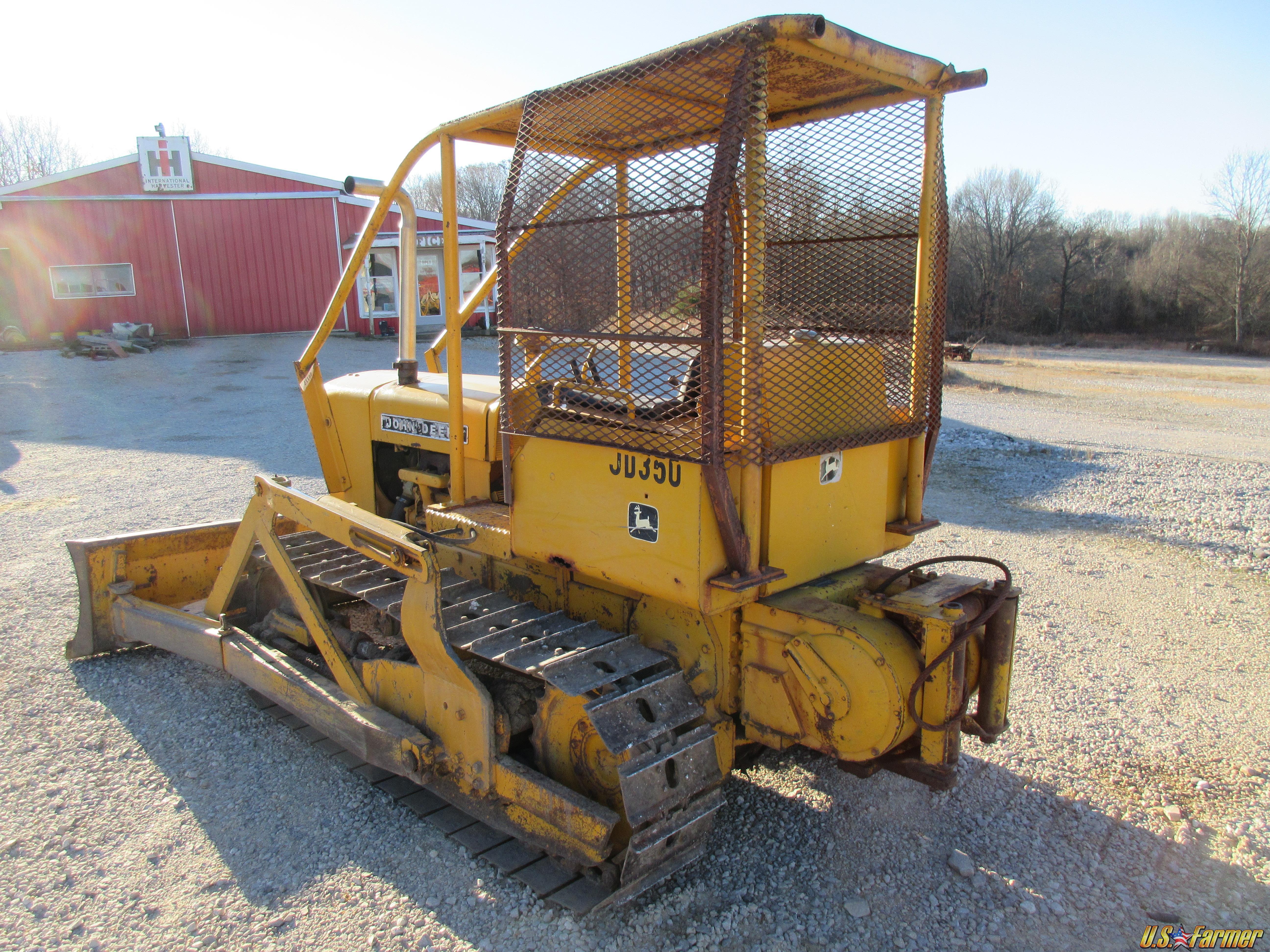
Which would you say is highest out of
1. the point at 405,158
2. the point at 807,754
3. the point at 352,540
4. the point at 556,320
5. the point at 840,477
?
the point at 405,158

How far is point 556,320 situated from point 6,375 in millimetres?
17360

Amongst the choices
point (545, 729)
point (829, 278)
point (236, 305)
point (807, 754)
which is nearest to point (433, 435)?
point (545, 729)

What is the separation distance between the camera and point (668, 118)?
3078 mm

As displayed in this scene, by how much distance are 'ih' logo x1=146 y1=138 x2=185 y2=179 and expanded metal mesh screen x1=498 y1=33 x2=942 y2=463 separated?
66.9 ft

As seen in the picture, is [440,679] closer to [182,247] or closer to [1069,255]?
[182,247]

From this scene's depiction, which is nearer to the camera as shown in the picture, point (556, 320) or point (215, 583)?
point (556, 320)

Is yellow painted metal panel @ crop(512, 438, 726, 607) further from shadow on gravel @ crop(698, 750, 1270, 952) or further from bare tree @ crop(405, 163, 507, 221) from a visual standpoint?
bare tree @ crop(405, 163, 507, 221)

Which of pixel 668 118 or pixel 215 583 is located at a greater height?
pixel 668 118

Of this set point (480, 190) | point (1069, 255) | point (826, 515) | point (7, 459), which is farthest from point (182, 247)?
point (1069, 255)

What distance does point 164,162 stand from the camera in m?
19.7

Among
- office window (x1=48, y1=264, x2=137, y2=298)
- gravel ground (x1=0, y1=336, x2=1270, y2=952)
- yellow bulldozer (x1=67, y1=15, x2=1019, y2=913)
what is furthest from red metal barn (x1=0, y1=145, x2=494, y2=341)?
yellow bulldozer (x1=67, y1=15, x2=1019, y2=913)

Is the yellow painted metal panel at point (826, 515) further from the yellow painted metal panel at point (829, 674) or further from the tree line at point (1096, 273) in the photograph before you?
the tree line at point (1096, 273)

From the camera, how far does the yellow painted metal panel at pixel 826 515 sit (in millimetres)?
2889

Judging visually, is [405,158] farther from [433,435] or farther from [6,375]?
[6,375]
